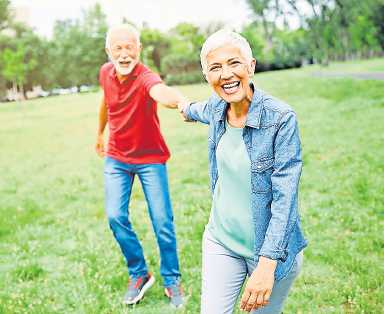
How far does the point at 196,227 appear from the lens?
7645mm

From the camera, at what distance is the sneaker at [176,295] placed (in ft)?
17.3

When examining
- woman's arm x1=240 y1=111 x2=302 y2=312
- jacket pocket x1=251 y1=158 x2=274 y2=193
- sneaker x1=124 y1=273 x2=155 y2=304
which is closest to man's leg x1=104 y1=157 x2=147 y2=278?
sneaker x1=124 y1=273 x2=155 y2=304

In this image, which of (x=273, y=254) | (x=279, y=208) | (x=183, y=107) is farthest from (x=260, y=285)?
(x=183, y=107)

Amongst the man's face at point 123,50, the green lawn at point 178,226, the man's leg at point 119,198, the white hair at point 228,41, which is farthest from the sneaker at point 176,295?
the white hair at point 228,41

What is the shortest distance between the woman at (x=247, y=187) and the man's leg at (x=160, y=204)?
68.7 inches

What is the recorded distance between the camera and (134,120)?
4.99 m

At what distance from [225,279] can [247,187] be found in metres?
0.55

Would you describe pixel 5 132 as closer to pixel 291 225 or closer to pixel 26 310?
pixel 26 310

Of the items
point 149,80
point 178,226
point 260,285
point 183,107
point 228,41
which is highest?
point 228,41

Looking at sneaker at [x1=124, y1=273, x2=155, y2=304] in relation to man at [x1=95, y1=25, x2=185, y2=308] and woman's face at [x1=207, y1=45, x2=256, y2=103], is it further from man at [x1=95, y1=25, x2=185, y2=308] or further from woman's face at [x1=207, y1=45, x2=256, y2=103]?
woman's face at [x1=207, y1=45, x2=256, y2=103]

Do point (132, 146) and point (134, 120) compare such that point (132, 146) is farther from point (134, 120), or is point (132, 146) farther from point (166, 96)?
point (166, 96)

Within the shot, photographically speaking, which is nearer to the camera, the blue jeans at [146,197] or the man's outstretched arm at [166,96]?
the man's outstretched arm at [166,96]

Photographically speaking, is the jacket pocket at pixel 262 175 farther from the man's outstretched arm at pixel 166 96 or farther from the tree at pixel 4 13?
the tree at pixel 4 13

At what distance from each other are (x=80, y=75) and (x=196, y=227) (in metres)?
71.2
